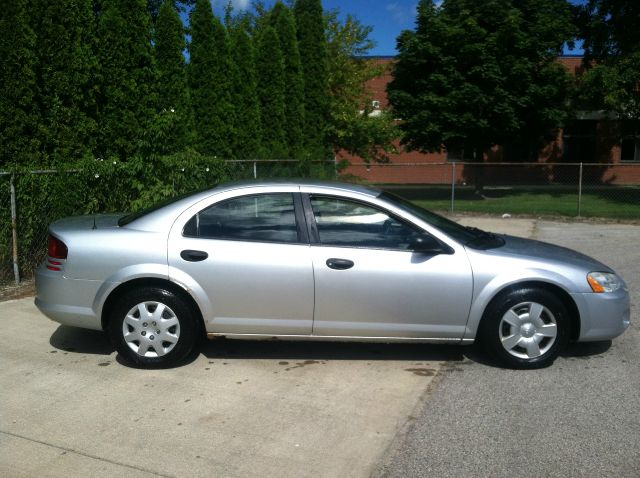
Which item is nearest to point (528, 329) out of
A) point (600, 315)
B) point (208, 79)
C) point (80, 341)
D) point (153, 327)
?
point (600, 315)

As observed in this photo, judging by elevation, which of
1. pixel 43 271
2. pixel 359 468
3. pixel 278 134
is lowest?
pixel 359 468

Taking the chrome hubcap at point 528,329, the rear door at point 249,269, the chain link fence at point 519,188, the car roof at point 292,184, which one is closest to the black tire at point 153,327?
the rear door at point 249,269

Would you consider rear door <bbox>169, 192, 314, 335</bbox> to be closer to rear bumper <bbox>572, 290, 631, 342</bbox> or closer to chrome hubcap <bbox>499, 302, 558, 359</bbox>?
chrome hubcap <bbox>499, 302, 558, 359</bbox>

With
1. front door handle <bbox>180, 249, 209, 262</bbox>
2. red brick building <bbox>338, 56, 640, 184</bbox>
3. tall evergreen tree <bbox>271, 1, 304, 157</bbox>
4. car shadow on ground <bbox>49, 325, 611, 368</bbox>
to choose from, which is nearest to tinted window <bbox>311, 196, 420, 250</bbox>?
front door handle <bbox>180, 249, 209, 262</bbox>

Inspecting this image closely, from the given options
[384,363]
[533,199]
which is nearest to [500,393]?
[384,363]

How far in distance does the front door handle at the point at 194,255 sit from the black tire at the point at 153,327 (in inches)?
12.1

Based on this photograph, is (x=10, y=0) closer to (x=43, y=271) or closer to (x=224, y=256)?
(x=43, y=271)

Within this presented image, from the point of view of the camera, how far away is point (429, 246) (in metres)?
5.19

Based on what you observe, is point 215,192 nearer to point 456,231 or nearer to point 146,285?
point 146,285

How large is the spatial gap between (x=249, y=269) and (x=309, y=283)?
0.48m

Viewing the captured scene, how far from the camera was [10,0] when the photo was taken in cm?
905

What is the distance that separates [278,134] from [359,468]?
14.1 meters

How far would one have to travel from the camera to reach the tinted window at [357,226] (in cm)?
523

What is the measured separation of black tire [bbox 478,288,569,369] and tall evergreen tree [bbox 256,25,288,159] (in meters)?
12.2
